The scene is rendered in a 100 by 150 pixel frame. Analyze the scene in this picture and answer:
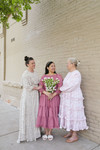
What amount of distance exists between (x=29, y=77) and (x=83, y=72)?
1310 mm

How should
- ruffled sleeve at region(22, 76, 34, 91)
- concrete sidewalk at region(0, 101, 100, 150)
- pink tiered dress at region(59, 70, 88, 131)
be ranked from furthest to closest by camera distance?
1. ruffled sleeve at region(22, 76, 34, 91)
2. pink tiered dress at region(59, 70, 88, 131)
3. concrete sidewalk at region(0, 101, 100, 150)

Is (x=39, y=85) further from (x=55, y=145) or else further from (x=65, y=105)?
(x=55, y=145)

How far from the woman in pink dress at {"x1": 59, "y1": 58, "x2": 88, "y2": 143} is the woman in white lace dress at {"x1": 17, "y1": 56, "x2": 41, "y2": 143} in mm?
654

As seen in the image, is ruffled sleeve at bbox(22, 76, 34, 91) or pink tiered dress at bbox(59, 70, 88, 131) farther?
ruffled sleeve at bbox(22, 76, 34, 91)

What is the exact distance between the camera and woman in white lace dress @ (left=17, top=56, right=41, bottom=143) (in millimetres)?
3421

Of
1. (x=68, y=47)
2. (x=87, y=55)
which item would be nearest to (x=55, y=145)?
(x=87, y=55)

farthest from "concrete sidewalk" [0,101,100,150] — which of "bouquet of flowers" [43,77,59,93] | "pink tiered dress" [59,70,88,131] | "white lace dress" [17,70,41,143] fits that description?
"bouquet of flowers" [43,77,59,93]

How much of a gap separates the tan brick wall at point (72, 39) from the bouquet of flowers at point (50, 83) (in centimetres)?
75

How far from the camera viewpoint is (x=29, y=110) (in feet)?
11.4

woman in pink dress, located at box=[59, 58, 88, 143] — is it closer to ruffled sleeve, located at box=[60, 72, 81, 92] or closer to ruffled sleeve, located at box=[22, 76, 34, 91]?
ruffled sleeve, located at box=[60, 72, 81, 92]

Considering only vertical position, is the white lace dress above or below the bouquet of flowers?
below

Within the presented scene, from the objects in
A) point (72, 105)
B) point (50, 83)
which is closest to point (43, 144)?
point (72, 105)

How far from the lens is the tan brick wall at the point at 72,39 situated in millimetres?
3359

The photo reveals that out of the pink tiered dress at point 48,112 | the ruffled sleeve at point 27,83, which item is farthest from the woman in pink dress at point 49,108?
the ruffled sleeve at point 27,83
